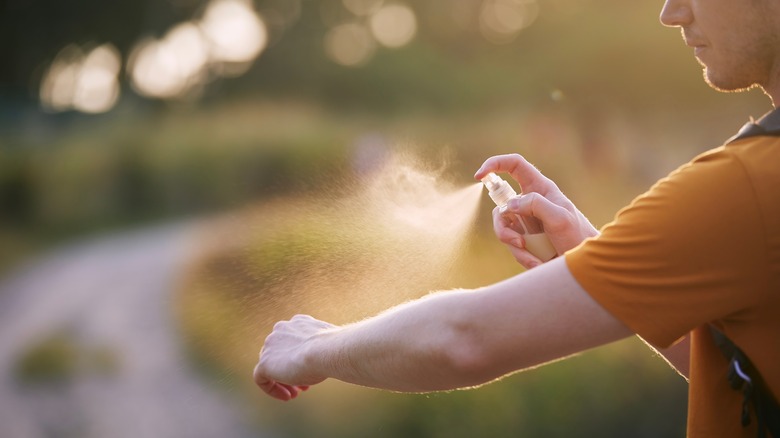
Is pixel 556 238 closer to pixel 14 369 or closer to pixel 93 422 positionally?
pixel 93 422

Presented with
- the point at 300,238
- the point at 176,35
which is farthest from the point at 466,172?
the point at 176,35

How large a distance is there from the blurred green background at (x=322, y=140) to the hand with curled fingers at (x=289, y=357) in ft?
5.19

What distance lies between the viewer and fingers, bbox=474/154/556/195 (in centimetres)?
213

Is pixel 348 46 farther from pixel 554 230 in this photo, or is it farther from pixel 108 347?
pixel 554 230

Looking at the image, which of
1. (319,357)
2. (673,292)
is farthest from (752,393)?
(319,357)

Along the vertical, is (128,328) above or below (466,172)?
below

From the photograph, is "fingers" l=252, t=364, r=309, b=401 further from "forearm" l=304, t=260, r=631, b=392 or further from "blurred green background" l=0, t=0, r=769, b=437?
"blurred green background" l=0, t=0, r=769, b=437

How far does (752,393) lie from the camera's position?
143cm

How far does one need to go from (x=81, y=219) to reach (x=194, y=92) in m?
1.77

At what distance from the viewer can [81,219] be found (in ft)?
22.0

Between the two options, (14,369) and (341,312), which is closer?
(341,312)

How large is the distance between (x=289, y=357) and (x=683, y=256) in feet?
2.73

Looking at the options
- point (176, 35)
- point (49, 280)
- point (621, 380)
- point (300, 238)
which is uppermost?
point (176, 35)

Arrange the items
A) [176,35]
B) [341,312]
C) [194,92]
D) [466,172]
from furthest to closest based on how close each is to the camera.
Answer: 1. [176,35]
2. [194,92]
3. [466,172]
4. [341,312]
